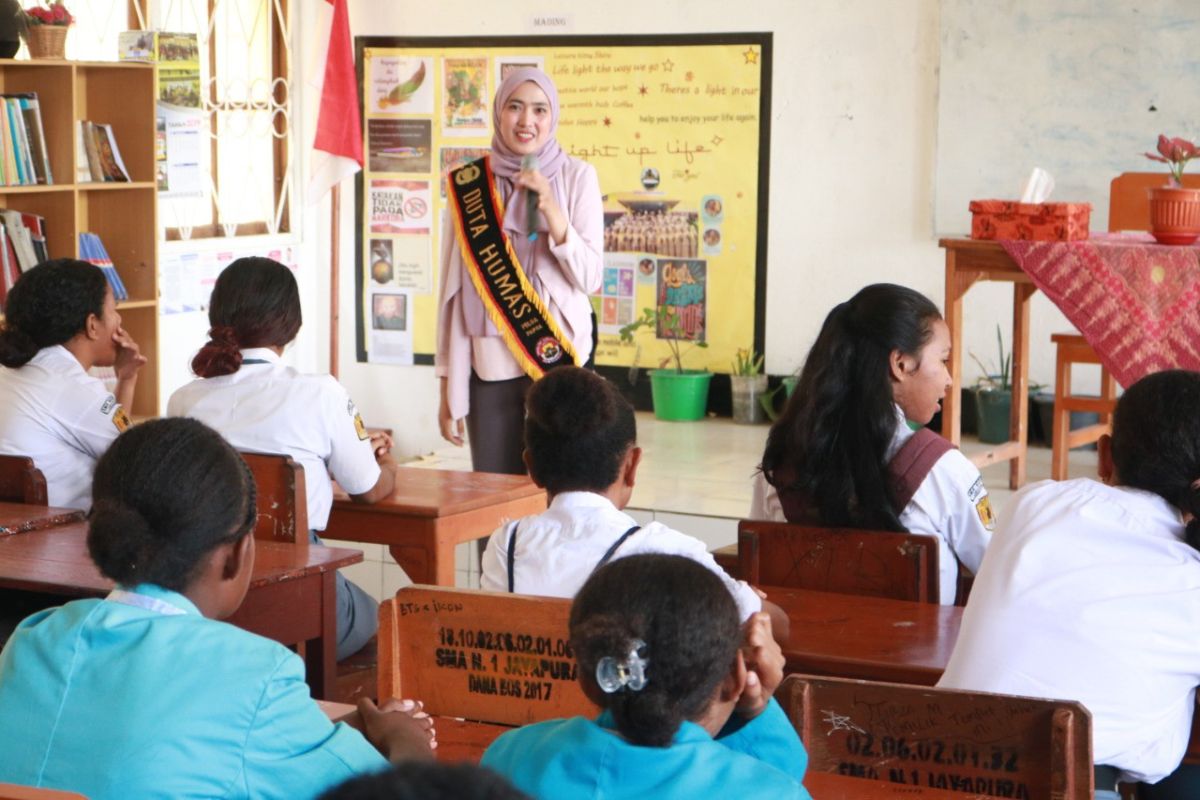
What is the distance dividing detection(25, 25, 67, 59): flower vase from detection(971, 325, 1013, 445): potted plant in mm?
3907

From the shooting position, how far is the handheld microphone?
410cm

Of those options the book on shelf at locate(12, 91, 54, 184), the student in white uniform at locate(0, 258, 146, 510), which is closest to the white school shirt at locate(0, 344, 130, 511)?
the student in white uniform at locate(0, 258, 146, 510)

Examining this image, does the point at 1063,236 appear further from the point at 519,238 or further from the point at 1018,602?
the point at 1018,602

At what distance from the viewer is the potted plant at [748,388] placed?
719 cm

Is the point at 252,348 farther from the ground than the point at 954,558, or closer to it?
farther from the ground

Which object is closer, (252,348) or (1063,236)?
(252,348)

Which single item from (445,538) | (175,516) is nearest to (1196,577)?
(175,516)

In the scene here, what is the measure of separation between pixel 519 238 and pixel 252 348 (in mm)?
1240

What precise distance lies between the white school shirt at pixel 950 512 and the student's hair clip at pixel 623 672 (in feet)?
4.74

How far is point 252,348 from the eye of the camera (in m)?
3.15

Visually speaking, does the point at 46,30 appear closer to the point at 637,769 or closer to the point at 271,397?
the point at 271,397

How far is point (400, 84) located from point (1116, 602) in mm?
6381

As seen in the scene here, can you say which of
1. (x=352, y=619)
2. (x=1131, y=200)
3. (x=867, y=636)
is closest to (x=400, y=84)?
(x=1131, y=200)

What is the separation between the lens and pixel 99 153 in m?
5.73
